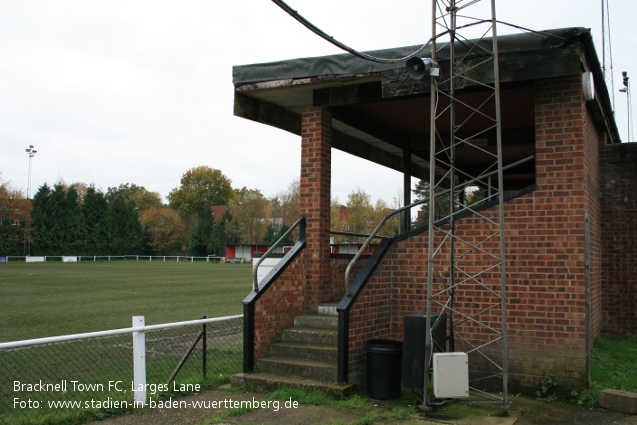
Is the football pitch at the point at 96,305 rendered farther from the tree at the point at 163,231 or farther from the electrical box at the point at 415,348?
the tree at the point at 163,231

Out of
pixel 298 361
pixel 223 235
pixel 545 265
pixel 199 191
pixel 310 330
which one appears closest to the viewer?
pixel 545 265

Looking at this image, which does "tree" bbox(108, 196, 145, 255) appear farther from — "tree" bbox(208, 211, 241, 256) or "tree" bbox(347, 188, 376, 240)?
"tree" bbox(347, 188, 376, 240)

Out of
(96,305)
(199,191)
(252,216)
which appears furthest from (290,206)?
(96,305)

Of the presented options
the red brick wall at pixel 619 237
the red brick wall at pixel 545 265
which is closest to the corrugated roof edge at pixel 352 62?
the red brick wall at pixel 545 265

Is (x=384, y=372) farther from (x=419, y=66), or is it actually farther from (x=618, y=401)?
(x=419, y=66)

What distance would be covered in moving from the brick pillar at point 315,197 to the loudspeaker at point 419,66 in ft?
8.51

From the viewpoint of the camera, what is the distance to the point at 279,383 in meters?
7.53

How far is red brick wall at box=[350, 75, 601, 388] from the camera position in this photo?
7.45 meters

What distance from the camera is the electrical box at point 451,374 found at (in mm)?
6453

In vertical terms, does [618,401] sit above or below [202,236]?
below

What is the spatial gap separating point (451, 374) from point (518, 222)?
247 centimetres

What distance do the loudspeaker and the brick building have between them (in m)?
1.28

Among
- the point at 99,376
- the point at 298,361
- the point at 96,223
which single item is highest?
the point at 96,223

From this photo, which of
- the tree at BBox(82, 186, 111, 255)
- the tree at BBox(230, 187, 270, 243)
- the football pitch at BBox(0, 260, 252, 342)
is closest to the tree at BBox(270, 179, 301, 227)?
the tree at BBox(230, 187, 270, 243)
